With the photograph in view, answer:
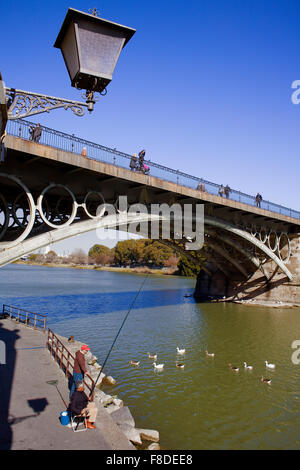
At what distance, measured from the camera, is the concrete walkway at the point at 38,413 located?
5859 mm

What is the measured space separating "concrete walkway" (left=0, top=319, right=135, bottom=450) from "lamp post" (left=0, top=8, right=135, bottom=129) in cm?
508

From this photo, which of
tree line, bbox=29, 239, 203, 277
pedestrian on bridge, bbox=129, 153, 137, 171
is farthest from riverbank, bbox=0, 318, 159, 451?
tree line, bbox=29, 239, 203, 277

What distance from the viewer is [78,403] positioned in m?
6.51

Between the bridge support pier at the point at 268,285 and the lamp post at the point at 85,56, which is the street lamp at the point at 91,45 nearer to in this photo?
the lamp post at the point at 85,56

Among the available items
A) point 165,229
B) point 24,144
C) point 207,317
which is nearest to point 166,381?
point 24,144

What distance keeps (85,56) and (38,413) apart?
6.39 meters

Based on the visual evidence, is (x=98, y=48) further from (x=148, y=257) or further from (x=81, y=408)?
(x=148, y=257)

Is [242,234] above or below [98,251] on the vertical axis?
below

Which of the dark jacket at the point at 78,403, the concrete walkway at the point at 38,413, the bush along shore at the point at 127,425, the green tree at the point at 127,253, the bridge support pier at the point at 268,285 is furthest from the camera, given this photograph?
the green tree at the point at 127,253

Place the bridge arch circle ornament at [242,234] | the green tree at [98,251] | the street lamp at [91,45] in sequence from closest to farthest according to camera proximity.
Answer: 1. the street lamp at [91,45]
2. the bridge arch circle ornament at [242,234]
3. the green tree at [98,251]

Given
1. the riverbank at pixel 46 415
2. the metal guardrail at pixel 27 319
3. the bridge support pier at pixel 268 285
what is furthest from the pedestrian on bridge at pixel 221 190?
the riverbank at pixel 46 415

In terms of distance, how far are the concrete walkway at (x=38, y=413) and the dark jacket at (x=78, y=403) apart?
0.35 m

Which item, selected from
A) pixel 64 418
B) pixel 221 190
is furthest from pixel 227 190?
pixel 64 418

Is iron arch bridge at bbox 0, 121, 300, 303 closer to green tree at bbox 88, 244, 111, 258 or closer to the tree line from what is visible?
the tree line
